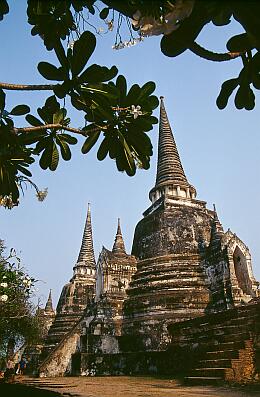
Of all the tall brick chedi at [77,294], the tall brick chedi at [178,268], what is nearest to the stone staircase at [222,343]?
the tall brick chedi at [178,268]

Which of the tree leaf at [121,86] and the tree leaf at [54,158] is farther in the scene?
the tree leaf at [54,158]

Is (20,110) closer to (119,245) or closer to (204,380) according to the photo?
(204,380)

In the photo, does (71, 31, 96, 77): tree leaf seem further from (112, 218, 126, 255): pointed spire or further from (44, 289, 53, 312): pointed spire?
(44, 289, 53, 312): pointed spire

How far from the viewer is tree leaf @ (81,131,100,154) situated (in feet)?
10.5

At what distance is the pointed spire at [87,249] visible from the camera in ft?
95.9

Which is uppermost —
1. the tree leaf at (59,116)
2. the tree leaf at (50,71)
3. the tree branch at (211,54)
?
the tree leaf at (59,116)

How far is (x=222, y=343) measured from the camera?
8.79m

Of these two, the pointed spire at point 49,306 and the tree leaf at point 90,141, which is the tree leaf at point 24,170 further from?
the pointed spire at point 49,306

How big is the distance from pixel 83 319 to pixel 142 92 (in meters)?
15.8

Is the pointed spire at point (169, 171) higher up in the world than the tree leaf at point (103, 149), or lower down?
higher up

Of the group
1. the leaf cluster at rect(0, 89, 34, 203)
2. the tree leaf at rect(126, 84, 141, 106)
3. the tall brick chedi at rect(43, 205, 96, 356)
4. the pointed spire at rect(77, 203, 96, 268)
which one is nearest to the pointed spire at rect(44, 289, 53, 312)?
the tall brick chedi at rect(43, 205, 96, 356)

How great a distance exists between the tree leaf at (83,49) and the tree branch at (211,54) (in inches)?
37.3

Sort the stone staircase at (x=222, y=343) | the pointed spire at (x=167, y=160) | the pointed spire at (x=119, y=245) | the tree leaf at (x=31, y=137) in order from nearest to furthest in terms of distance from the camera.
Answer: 1. the tree leaf at (x=31, y=137)
2. the stone staircase at (x=222, y=343)
3. the pointed spire at (x=119, y=245)
4. the pointed spire at (x=167, y=160)

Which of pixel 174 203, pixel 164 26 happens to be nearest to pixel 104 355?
pixel 174 203
